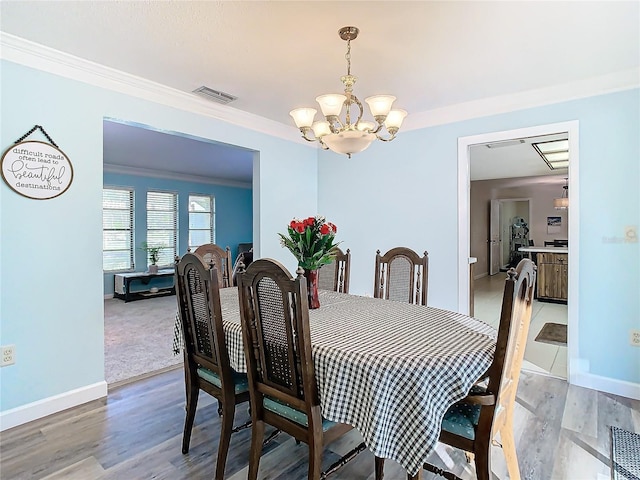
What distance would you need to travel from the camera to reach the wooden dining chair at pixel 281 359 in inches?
56.3

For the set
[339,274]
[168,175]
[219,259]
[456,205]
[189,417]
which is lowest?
[189,417]

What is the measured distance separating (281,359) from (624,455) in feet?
6.48

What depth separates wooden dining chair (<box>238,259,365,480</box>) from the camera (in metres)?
1.43

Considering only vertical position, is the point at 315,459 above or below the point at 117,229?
below

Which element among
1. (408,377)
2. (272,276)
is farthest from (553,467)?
(272,276)

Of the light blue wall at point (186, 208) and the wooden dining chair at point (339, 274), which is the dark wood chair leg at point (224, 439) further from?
the light blue wall at point (186, 208)

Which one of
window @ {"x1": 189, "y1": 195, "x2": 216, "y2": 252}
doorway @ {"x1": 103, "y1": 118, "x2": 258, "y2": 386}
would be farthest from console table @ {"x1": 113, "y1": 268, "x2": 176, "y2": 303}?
window @ {"x1": 189, "y1": 195, "x2": 216, "y2": 252}

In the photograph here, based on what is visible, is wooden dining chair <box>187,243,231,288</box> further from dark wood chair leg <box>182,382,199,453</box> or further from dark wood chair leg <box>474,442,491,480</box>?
dark wood chair leg <box>474,442,491,480</box>

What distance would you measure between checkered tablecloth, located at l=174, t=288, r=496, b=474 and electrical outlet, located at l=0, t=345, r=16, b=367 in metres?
2.04

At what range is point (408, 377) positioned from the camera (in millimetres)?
1319

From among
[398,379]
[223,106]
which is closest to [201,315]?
[398,379]

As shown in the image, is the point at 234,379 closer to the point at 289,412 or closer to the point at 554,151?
the point at 289,412

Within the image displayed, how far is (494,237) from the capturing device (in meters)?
9.84

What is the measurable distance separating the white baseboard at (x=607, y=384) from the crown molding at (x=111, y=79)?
3.67 meters
